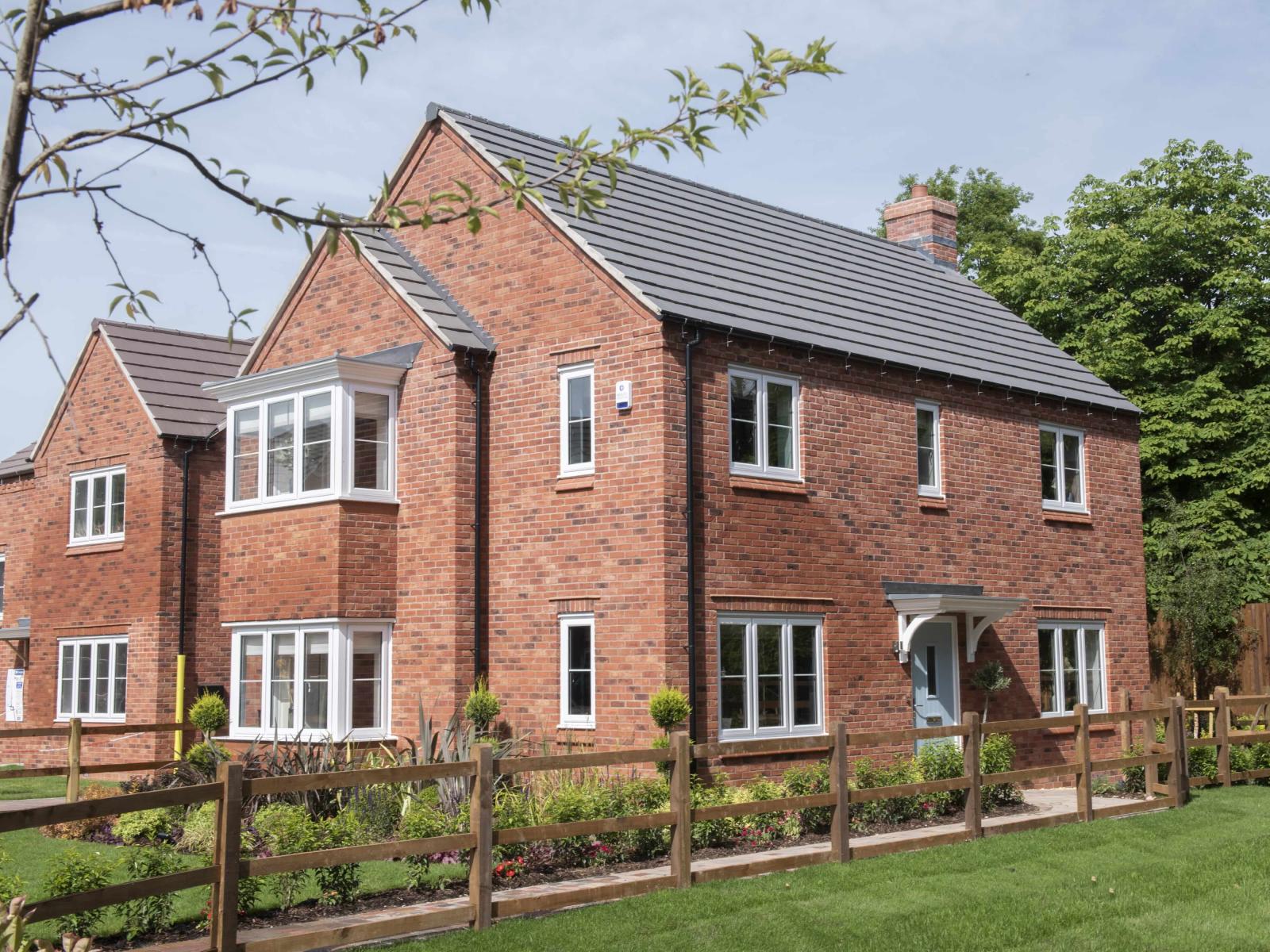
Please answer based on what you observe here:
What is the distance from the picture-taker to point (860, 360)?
1861 cm

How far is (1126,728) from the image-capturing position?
70.5 feet

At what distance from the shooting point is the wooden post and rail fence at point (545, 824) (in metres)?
8.30

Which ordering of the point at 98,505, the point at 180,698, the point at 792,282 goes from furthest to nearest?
1. the point at 98,505
2. the point at 180,698
3. the point at 792,282

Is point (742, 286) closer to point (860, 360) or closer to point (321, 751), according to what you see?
point (860, 360)

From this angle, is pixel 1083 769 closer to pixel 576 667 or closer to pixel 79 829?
pixel 576 667

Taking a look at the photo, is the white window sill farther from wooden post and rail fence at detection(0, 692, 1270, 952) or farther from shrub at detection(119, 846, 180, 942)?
shrub at detection(119, 846, 180, 942)

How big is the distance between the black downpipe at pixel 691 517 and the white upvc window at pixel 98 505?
38.6 ft

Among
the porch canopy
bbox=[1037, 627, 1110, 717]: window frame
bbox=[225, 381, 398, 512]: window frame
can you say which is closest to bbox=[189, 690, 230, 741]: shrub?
bbox=[225, 381, 398, 512]: window frame

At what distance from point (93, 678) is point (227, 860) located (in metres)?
16.6

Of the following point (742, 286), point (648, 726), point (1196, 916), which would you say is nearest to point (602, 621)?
point (648, 726)

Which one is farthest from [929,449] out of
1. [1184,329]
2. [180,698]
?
[1184,329]

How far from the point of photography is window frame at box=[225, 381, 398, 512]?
58.4 feet

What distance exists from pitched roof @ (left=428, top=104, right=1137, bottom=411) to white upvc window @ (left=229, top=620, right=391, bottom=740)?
5926mm

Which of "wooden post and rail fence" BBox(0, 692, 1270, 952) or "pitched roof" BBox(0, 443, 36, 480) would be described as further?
"pitched roof" BBox(0, 443, 36, 480)
